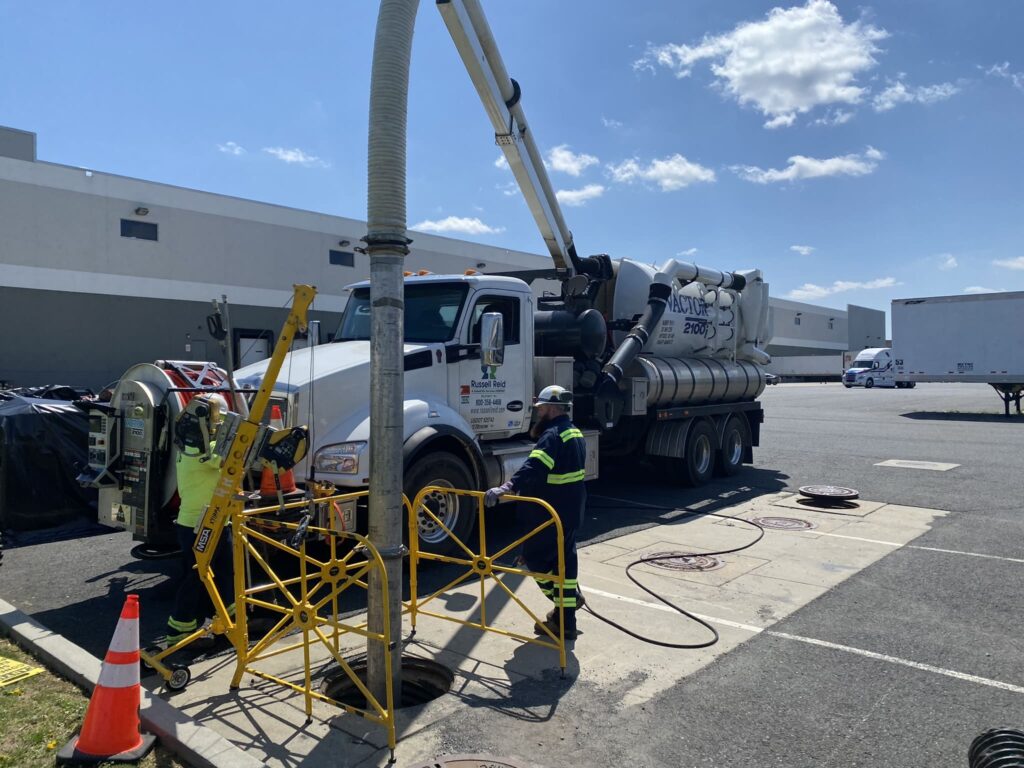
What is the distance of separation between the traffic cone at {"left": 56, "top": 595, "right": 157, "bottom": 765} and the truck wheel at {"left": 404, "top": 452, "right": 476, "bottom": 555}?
3.25 metres

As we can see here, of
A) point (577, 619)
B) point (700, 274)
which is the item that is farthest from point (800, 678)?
point (700, 274)

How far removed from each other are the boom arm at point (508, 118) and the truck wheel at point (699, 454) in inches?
130

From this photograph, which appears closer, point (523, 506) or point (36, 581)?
point (523, 506)

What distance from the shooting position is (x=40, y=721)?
13.5 ft

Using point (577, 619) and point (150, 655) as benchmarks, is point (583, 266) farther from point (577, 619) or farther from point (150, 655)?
point (150, 655)

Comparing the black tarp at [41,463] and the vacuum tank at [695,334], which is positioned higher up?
the vacuum tank at [695,334]

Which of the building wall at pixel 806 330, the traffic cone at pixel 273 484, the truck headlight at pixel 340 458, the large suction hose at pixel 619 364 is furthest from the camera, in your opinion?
the building wall at pixel 806 330

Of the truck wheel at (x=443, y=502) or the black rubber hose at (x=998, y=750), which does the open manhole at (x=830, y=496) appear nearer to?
the truck wheel at (x=443, y=502)

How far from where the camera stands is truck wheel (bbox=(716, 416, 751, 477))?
43.1 feet

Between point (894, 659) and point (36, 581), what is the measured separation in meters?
7.26

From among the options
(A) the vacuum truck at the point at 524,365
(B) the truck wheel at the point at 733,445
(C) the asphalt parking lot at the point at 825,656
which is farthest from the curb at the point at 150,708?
(B) the truck wheel at the point at 733,445

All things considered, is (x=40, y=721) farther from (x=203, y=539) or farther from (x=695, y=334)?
(x=695, y=334)

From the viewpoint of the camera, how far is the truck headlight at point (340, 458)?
6.52 m

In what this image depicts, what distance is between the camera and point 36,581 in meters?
7.01
